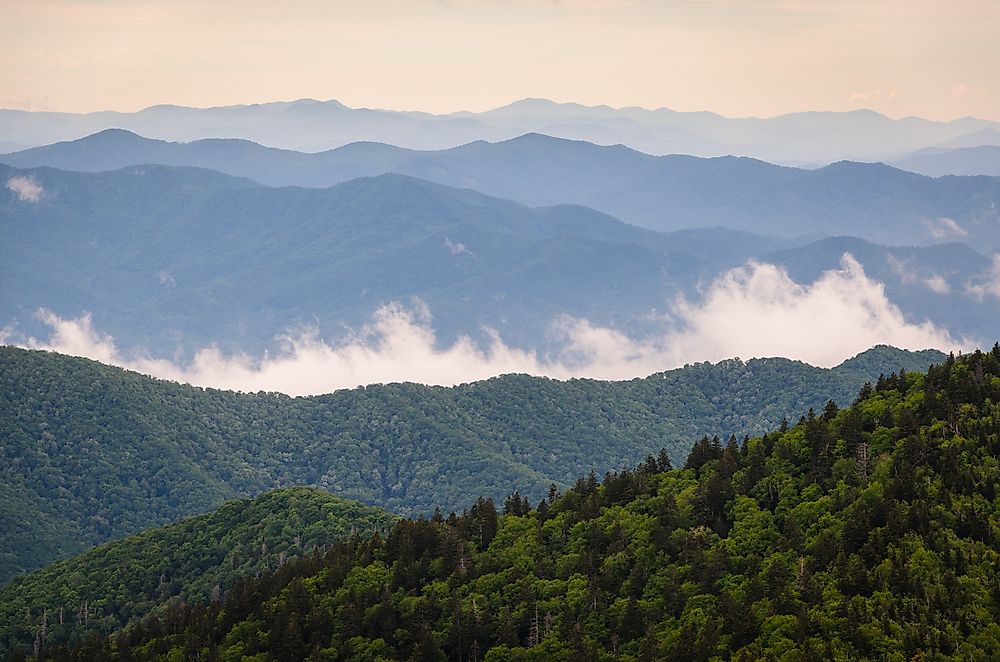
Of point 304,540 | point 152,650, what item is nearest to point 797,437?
point 152,650

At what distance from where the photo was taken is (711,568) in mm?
83312

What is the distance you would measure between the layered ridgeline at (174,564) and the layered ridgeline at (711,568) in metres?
24.3

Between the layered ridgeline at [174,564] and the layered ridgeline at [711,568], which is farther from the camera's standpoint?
the layered ridgeline at [174,564]

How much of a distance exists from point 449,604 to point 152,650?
2492 centimetres

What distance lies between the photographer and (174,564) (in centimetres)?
14438

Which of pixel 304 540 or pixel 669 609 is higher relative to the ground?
pixel 304 540

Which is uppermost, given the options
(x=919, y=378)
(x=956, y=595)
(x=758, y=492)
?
(x=919, y=378)

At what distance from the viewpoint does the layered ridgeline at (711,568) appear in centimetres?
7219

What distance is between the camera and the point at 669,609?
82.4m

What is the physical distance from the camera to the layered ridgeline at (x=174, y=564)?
135 meters

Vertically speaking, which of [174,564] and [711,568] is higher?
[174,564]

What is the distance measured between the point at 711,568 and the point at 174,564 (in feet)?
251

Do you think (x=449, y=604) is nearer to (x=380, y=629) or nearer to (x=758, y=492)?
(x=380, y=629)

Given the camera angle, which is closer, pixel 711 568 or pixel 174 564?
pixel 711 568
